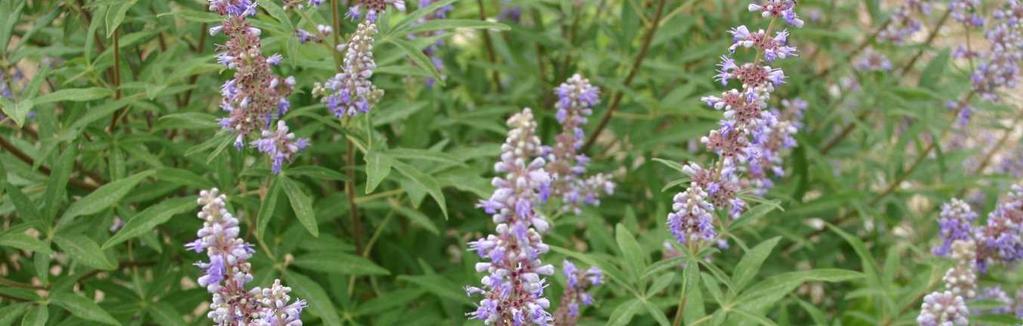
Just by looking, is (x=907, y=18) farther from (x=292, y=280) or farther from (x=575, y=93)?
(x=292, y=280)

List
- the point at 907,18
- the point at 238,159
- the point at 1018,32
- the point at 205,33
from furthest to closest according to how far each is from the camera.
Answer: the point at 907,18 < the point at 205,33 < the point at 1018,32 < the point at 238,159

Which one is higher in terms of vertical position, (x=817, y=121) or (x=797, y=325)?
(x=817, y=121)

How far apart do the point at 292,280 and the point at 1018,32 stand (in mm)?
3895

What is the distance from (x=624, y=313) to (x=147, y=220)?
6.41 ft

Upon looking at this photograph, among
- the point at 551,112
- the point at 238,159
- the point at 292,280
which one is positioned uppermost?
the point at 551,112

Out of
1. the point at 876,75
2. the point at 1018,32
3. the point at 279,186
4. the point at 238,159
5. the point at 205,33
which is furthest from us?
the point at 876,75

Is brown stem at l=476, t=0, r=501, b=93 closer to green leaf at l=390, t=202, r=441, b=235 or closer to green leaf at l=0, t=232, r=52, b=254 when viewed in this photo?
green leaf at l=390, t=202, r=441, b=235

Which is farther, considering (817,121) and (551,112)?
(817,121)

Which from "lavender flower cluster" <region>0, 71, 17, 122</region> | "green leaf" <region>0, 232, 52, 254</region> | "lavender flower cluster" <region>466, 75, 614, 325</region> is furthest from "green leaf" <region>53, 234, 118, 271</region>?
"lavender flower cluster" <region>466, 75, 614, 325</region>

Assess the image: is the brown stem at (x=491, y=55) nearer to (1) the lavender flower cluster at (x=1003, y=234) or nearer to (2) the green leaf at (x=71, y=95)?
(2) the green leaf at (x=71, y=95)

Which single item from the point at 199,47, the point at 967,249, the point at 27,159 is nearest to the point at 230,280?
the point at 27,159

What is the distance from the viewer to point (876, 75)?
7660mm

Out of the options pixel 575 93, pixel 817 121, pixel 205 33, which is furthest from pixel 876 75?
pixel 205 33

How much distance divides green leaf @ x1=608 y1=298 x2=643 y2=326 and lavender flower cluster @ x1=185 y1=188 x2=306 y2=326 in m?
1.31
